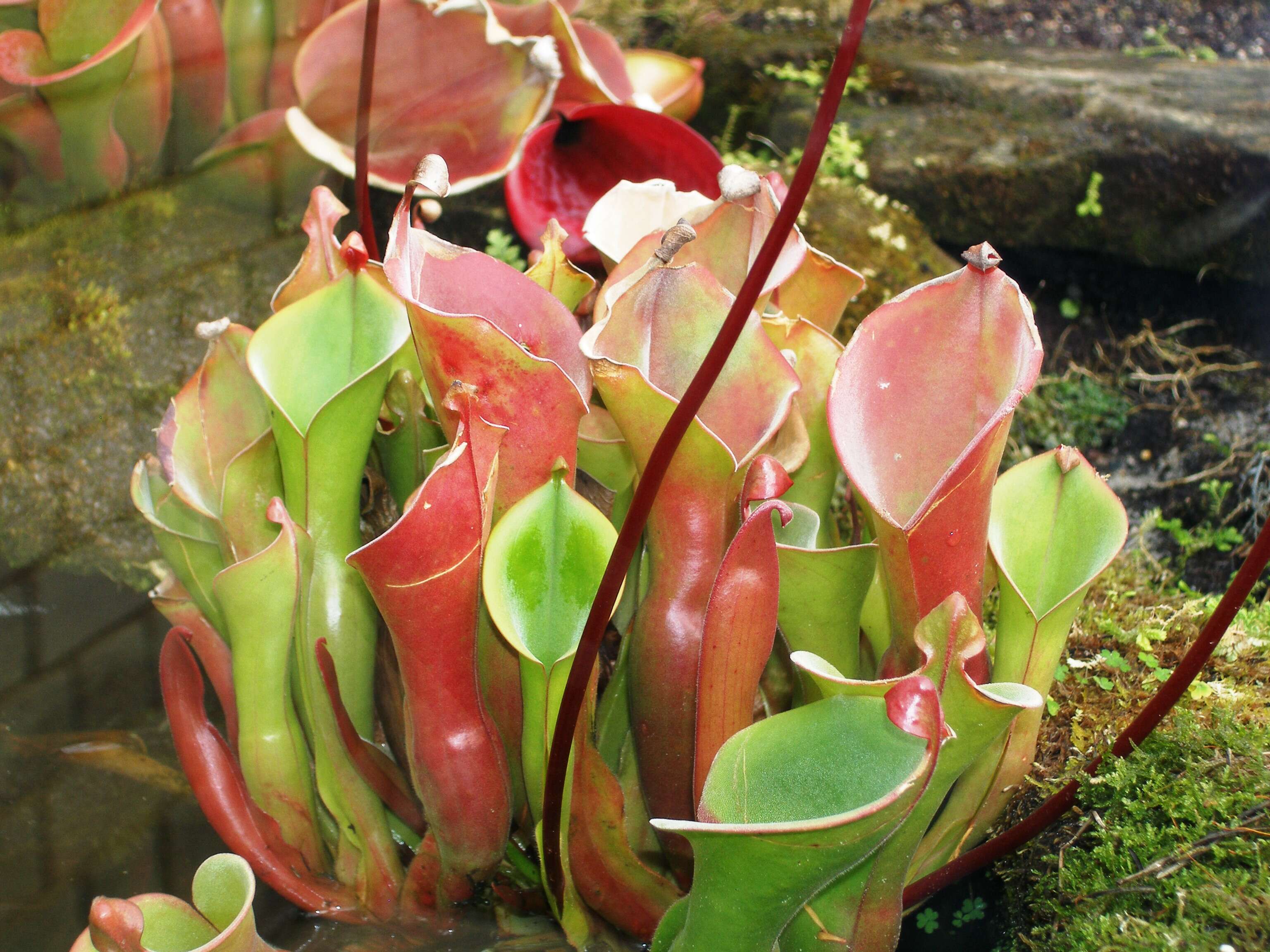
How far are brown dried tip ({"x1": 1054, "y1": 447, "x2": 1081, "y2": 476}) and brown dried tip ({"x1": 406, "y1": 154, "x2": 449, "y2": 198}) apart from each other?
54 cm

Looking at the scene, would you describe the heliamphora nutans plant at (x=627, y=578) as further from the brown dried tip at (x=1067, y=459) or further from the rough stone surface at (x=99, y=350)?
the rough stone surface at (x=99, y=350)

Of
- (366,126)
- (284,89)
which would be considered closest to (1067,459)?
(366,126)

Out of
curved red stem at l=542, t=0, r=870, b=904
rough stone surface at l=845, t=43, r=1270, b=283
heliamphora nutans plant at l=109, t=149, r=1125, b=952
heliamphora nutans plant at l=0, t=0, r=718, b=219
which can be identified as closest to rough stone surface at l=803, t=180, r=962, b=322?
rough stone surface at l=845, t=43, r=1270, b=283

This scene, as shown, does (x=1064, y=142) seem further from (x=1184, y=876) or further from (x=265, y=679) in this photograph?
(x=265, y=679)

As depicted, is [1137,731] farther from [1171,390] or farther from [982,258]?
[1171,390]

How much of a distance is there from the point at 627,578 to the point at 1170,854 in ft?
1.56

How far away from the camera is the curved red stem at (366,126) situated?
2.90 feet

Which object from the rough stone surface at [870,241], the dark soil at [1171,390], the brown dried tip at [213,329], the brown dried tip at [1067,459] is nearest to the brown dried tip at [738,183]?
the brown dried tip at [1067,459]

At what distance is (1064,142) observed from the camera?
1927 mm

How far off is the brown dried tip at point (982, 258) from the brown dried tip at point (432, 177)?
1.27ft

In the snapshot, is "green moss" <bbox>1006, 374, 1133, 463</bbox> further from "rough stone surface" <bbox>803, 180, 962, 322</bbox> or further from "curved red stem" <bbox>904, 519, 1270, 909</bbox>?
"curved red stem" <bbox>904, 519, 1270, 909</bbox>

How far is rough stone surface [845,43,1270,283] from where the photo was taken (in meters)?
1.85

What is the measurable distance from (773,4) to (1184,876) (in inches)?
93.3

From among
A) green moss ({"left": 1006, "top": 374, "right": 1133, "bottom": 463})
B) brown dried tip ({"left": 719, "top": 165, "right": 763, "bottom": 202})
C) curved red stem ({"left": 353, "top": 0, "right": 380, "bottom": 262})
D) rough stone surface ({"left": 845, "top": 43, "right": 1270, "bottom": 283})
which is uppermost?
brown dried tip ({"left": 719, "top": 165, "right": 763, "bottom": 202})
